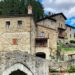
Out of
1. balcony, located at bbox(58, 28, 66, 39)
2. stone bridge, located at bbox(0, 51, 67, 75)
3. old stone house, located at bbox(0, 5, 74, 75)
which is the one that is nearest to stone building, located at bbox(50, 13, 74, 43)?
balcony, located at bbox(58, 28, 66, 39)

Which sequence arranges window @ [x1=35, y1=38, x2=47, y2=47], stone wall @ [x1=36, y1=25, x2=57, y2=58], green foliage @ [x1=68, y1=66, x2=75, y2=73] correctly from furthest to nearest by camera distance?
stone wall @ [x1=36, y1=25, x2=57, y2=58] → window @ [x1=35, y1=38, x2=47, y2=47] → green foliage @ [x1=68, y1=66, x2=75, y2=73]

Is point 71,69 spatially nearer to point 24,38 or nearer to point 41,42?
point 24,38

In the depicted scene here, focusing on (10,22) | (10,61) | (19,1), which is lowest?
(10,61)

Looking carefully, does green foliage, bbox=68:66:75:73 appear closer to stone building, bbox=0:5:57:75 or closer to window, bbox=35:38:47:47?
stone building, bbox=0:5:57:75

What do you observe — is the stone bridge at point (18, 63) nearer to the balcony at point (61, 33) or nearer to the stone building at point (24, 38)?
the stone building at point (24, 38)

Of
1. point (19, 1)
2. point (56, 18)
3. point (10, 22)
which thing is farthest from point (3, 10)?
point (10, 22)

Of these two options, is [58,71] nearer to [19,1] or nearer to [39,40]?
[39,40]

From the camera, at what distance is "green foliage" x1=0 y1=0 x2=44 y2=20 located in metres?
77.6

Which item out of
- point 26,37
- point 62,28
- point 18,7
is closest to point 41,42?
point 26,37

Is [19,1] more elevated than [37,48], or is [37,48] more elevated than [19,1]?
[19,1]

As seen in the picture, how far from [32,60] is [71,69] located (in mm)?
5280

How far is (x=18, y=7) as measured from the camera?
260ft

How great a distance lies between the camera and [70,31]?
8006 cm

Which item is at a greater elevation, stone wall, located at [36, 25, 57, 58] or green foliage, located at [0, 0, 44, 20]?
green foliage, located at [0, 0, 44, 20]
